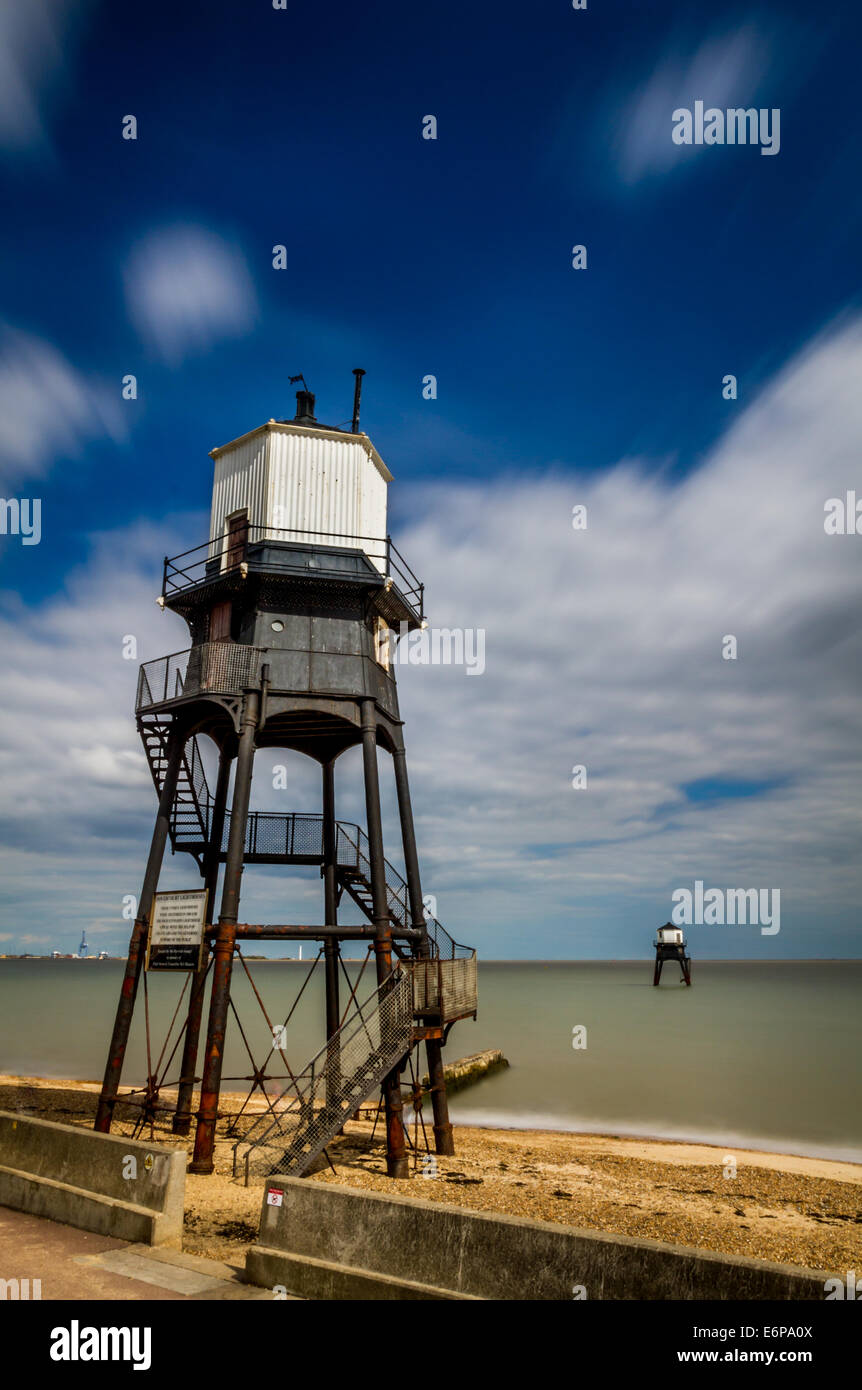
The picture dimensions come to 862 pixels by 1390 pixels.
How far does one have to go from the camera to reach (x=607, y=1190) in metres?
17.3

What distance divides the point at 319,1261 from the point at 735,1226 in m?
10.1

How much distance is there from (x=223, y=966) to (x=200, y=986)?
9.50 feet

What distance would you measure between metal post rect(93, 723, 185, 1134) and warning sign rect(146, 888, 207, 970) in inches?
10.8

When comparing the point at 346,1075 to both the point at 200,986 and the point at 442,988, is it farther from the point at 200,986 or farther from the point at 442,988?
the point at 200,986

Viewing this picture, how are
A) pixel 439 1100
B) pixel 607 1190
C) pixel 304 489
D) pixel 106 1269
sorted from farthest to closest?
pixel 304 489 < pixel 439 1100 < pixel 607 1190 < pixel 106 1269

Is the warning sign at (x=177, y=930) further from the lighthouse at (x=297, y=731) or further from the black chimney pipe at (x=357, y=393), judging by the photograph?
the black chimney pipe at (x=357, y=393)

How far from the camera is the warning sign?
55.2 feet

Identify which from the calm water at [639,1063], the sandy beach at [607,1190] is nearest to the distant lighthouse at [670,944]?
the calm water at [639,1063]

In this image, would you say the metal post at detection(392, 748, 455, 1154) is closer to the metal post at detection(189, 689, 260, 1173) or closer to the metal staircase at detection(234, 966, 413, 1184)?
the metal staircase at detection(234, 966, 413, 1184)

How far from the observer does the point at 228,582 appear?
61.9 ft

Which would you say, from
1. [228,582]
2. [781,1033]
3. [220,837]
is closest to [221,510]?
[228,582]

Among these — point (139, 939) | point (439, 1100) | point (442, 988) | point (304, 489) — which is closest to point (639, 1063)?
point (439, 1100)

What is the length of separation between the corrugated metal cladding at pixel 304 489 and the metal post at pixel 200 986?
17.9 feet

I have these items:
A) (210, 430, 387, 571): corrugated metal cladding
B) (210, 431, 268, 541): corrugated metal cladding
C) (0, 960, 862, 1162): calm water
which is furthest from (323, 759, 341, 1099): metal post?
(0, 960, 862, 1162): calm water
